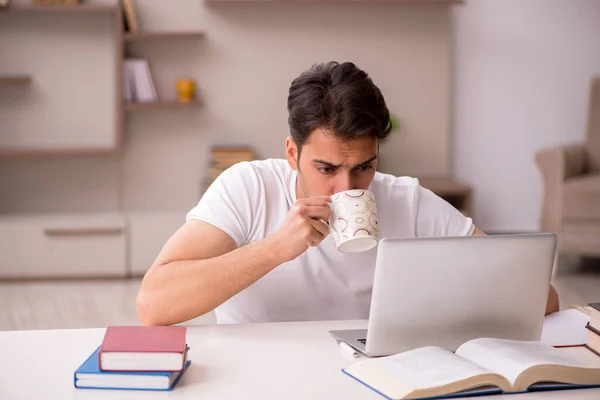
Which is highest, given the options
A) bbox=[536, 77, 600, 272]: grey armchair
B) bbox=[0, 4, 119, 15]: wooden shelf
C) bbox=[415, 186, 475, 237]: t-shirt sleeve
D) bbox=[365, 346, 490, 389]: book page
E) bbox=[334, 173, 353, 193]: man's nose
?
bbox=[0, 4, 119, 15]: wooden shelf

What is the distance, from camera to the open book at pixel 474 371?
1.26 metres

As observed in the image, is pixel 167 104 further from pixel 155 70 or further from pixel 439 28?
pixel 439 28

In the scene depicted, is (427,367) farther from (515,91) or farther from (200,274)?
(515,91)

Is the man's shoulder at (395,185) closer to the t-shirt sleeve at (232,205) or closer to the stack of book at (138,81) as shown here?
the t-shirt sleeve at (232,205)

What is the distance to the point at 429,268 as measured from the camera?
1.38 meters

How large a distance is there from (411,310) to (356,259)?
509mm

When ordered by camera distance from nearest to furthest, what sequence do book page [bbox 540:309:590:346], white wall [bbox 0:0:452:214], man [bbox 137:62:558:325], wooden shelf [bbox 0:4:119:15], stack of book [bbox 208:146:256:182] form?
book page [bbox 540:309:590:346] < man [bbox 137:62:558:325] < wooden shelf [bbox 0:4:119:15] < stack of book [bbox 208:146:256:182] < white wall [bbox 0:0:452:214]

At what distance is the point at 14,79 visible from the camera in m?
4.66

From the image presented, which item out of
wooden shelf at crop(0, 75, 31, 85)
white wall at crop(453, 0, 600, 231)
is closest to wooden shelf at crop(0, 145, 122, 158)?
wooden shelf at crop(0, 75, 31, 85)

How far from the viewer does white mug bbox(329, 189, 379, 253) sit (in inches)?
58.4

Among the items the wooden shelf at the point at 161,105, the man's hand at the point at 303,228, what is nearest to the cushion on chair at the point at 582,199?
the wooden shelf at the point at 161,105

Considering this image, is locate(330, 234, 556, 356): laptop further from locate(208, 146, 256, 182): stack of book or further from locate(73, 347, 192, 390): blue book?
Result: locate(208, 146, 256, 182): stack of book

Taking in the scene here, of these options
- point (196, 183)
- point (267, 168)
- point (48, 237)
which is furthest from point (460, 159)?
point (267, 168)

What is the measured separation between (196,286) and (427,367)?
1.83 feet
